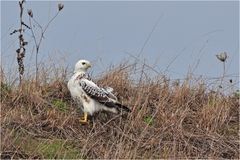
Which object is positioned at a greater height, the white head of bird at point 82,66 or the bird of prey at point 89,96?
the white head of bird at point 82,66

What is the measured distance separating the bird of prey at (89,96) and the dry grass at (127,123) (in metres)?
0.15

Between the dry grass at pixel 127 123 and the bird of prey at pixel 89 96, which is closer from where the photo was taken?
the dry grass at pixel 127 123

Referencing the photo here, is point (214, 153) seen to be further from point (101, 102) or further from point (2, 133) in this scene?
point (2, 133)

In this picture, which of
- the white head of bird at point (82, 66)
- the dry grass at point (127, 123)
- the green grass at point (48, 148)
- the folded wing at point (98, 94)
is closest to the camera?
the green grass at point (48, 148)

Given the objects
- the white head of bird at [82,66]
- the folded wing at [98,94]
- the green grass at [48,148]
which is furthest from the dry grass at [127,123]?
the white head of bird at [82,66]

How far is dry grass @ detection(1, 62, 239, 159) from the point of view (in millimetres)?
6527

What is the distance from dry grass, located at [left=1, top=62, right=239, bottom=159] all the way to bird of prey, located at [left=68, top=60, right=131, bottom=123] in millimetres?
153

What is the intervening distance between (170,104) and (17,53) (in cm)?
205

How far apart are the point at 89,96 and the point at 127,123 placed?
21.9 inches

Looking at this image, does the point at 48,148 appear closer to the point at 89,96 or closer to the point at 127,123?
the point at 89,96

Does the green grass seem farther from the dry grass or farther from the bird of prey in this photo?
the bird of prey

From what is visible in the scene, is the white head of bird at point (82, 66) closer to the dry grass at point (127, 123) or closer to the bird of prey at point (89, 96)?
the bird of prey at point (89, 96)

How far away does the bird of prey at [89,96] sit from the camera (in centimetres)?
710

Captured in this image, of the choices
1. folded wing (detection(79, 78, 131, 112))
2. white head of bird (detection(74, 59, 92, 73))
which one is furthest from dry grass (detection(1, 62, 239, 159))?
white head of bird (detection(74, 59, 92, 73))
